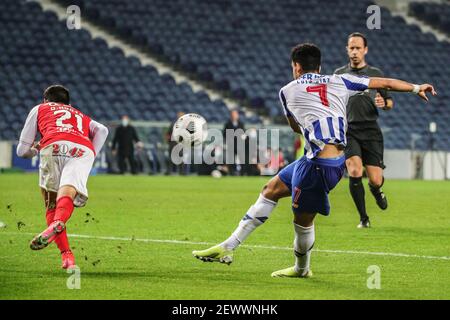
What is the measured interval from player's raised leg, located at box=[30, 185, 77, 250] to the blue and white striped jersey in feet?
6.27

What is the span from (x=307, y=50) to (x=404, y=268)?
2151 mm

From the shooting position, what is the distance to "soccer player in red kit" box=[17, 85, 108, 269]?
814 cm

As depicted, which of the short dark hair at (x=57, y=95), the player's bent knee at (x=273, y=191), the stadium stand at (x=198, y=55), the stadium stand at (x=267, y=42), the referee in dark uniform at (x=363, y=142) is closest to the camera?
the player's bent knee at (x=273, y=191)

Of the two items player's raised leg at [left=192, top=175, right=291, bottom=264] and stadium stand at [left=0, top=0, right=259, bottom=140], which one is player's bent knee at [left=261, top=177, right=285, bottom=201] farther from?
stadium stand at [left=0, top=0, right=259, bottom=140]

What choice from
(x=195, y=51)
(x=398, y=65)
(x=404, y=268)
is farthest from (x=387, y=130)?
(x=404, y=268)

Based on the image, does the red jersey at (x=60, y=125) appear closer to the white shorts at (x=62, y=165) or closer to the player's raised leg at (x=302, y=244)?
the white shorts at (x=62, y=165)

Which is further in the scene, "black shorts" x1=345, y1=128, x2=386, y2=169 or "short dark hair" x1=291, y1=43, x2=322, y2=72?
"black shorts" x1=345, y1=128, x2=386, y2=169

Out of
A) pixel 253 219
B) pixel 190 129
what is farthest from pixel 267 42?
pixel 253 219

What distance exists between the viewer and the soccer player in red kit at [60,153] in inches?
320

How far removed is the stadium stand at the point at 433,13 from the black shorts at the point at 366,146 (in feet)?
97.2

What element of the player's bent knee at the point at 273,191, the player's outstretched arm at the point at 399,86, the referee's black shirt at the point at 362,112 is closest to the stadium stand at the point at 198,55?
the referee's black shirt at the point at 362,112

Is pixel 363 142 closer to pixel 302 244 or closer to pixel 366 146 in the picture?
pixel 366 146

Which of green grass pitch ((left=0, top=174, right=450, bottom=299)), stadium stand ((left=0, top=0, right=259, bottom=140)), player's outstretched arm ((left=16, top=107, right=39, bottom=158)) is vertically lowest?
green grass pitch ((left=0, top=174, right=450, bottom=299))

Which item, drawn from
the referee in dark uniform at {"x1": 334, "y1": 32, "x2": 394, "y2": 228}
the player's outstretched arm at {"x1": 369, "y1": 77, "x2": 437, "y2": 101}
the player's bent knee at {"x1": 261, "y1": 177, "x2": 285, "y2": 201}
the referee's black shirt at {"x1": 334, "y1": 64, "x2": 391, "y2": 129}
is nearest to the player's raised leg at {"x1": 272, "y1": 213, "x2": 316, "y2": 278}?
the player's bent knee at {"x1": 261, "y1": 177, "x2": 285, "y2": 201}
